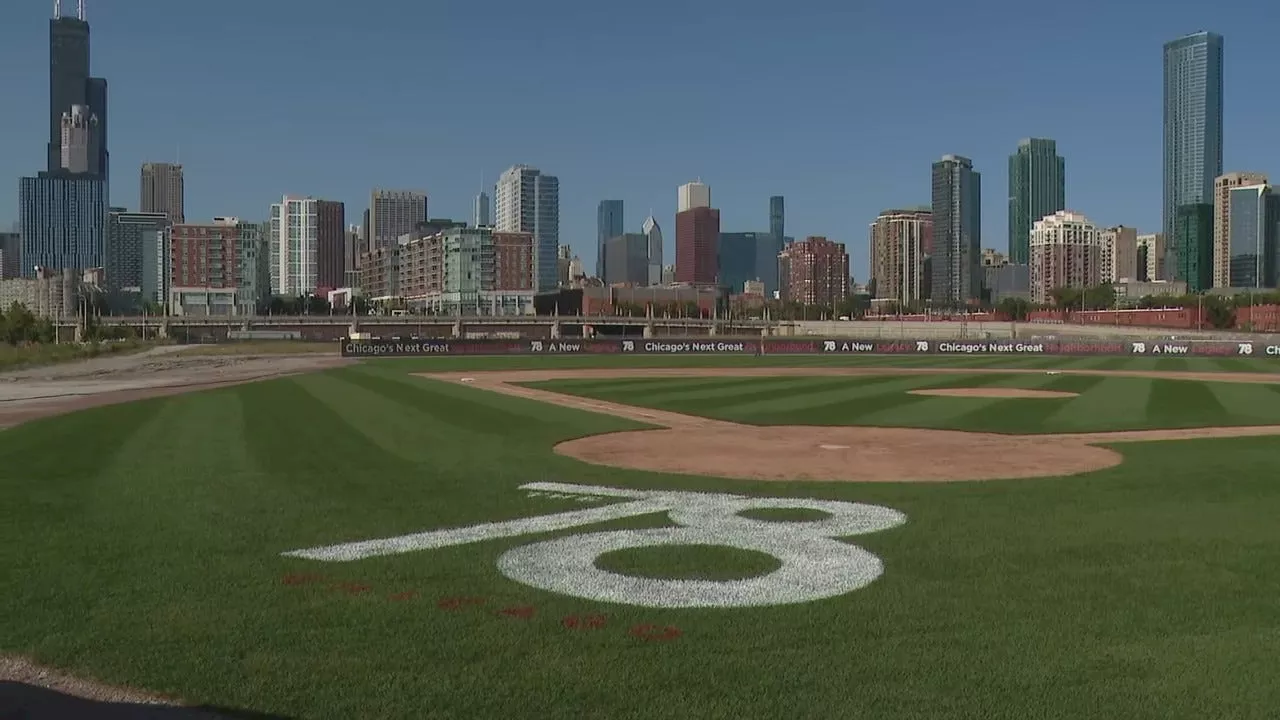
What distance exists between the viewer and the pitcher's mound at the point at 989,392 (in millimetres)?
32875

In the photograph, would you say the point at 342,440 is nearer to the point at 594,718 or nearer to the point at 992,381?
the point at 594,718

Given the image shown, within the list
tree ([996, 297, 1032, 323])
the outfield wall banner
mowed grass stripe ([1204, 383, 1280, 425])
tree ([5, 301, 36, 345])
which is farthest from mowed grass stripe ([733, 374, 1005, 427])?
tree ([996, 297, 1032, 323])

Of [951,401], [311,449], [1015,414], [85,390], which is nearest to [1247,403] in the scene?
[951,401]

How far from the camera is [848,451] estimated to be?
58.7 ft

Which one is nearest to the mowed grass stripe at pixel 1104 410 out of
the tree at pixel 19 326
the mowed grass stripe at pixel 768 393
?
the mowed grass stripe at pixel 768 393

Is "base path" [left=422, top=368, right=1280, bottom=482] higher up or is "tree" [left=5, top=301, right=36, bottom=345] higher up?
"tree" [left=5, top=301, right=36, bottom=345]

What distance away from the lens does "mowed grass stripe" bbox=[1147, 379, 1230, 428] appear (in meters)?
24.1

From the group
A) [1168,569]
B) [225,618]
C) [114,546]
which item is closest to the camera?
[225,618]

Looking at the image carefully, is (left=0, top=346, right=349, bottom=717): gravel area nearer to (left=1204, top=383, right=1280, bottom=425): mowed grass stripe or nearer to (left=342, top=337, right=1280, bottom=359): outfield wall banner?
(left=342, top=337, right=1280, bottom=359): outfield wall banner

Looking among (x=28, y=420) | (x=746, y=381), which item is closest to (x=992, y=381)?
(x=746, y=381)

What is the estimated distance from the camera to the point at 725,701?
592cm

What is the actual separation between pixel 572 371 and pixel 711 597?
4268 centimetres

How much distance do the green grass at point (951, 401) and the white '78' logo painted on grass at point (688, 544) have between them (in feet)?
37.5

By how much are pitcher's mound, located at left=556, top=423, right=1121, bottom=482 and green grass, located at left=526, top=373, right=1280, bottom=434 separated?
2574mm
